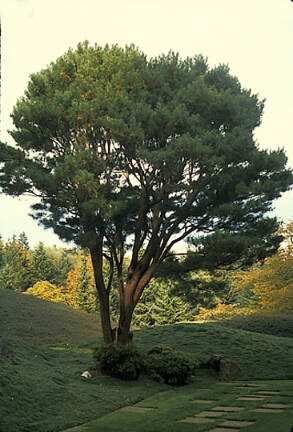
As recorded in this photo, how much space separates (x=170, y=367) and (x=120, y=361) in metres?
1.08

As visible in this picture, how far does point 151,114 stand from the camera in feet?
37.3

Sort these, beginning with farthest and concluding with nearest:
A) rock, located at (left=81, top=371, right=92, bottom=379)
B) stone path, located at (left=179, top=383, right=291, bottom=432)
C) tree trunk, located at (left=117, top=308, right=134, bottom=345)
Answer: tree trunk, located at (left=117, top=308, right=134, bottom=345), rock, located at (left=81, top=371, right=92, bottom=379), stone path, located at (left=179, top=383, right=291, bottom=432)

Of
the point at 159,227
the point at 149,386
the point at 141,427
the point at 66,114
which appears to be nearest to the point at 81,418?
the point at 141,427

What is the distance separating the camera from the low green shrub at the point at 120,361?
989cm

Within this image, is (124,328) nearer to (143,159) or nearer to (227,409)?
(143,159)

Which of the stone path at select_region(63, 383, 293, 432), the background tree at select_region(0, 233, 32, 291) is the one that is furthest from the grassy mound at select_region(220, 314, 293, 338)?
the background tree at select_region(0, 233, 32, 291)

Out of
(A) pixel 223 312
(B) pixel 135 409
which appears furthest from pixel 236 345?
(A) pixel 223 312

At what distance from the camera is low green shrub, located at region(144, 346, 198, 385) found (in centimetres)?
1018

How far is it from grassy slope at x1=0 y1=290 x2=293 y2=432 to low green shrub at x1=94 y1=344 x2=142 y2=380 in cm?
23

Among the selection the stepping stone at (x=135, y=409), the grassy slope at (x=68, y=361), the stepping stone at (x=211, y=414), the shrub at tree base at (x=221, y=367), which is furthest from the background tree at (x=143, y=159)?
the stepping stone at (x=211, y=414)

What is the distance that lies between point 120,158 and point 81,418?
22.4ft

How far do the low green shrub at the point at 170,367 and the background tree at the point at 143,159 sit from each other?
6.05 feet

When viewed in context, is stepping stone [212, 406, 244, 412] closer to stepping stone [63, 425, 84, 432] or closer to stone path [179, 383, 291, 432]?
stone path [179, 383, 291, 432]

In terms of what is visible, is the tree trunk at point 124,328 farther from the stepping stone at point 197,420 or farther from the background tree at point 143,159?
the stepping stone at point 197,420
